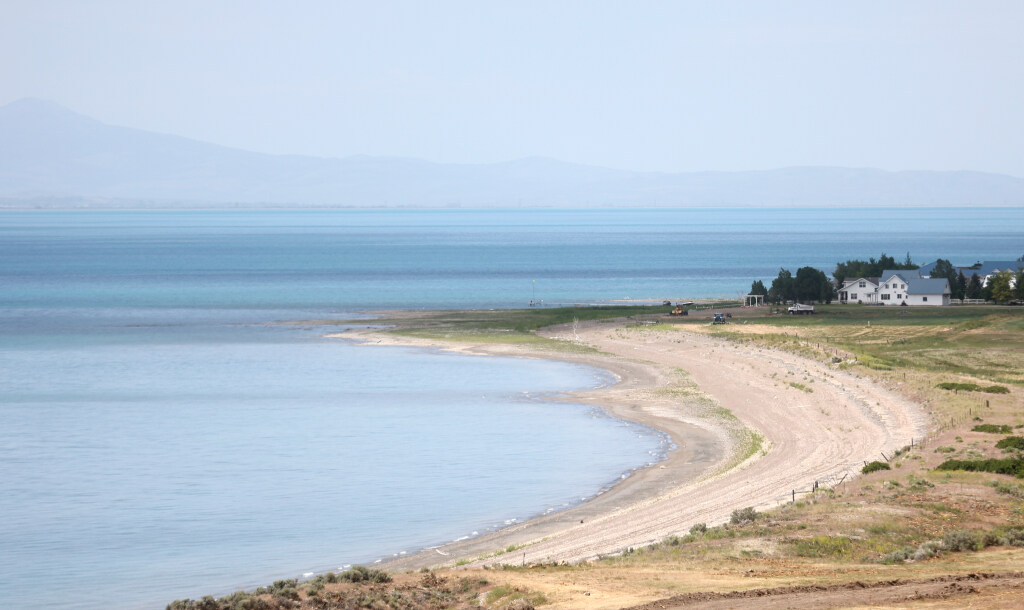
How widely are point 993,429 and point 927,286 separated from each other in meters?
60.2

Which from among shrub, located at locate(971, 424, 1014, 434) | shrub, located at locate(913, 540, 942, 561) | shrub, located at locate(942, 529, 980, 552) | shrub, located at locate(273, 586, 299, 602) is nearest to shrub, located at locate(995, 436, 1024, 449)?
shrub, located at locate(971, 424, 1014, 434)

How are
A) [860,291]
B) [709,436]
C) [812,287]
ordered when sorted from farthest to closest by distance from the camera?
[860,291]
[812,287]
[709,436]

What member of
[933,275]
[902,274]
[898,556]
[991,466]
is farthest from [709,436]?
[933,275]

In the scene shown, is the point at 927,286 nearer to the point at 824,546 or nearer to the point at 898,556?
the point at 824,546

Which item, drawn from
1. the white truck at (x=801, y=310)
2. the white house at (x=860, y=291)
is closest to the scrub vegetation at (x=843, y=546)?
the white truck at (x=801, y=310)

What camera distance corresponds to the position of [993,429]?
38094 millimetres

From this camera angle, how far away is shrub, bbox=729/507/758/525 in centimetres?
2702

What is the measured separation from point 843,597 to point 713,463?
60.4 ft

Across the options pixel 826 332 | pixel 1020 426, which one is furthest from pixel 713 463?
pixel 826 332

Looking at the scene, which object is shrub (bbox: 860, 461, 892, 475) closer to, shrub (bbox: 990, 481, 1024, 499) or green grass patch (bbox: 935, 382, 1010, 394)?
shrub (bbox: 990, 481, 1024, 499)

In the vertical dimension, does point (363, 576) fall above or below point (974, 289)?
below

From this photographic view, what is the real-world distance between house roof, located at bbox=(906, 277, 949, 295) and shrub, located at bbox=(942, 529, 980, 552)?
7498 centimetres

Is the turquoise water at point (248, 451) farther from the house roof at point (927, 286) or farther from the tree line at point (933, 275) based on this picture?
the house roof at point (927, 286)

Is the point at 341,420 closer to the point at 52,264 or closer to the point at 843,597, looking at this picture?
the point at 843,597
